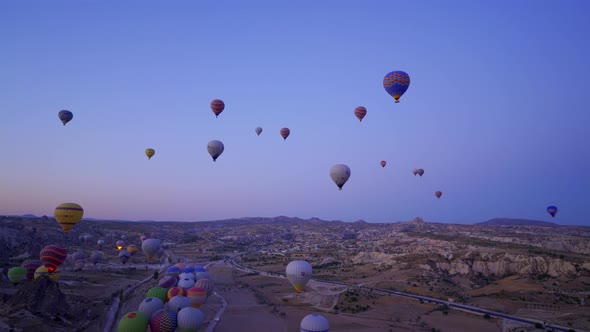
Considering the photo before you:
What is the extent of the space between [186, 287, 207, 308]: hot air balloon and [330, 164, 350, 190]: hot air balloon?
16904mm

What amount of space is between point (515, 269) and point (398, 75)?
27.1 meters

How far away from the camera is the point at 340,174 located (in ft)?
124

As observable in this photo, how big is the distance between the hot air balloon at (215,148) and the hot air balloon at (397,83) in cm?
1997

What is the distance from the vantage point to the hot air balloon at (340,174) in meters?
37.7

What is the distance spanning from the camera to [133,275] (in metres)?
48.2

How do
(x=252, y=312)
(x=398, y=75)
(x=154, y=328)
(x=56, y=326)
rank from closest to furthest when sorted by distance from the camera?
1. (x=154, y=328)
2. (x=56, y=326)
3. (x=252, y=312)
4. (x=398, y=75)

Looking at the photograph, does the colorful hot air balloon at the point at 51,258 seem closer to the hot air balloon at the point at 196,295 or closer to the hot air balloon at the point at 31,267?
the hot air balloon at the point at 31,267

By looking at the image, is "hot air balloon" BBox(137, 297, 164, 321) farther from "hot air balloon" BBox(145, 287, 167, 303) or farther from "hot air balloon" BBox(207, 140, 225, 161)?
"hot air balloon" BBox(207, 140, 225, 161)

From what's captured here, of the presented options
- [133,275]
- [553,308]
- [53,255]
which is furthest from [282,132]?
[553,308]

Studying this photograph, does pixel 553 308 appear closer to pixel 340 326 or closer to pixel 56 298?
pixel 340 326

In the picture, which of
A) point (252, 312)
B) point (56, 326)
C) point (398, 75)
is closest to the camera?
point (56, 326)

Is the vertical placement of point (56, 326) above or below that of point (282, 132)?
below

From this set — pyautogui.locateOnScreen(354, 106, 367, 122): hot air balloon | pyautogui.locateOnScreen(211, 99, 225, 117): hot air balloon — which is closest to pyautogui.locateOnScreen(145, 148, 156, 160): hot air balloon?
pyautogui.locateOnScreen(211, 99, 225, 117): hot air balloon

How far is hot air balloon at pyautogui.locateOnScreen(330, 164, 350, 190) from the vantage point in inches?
1483
